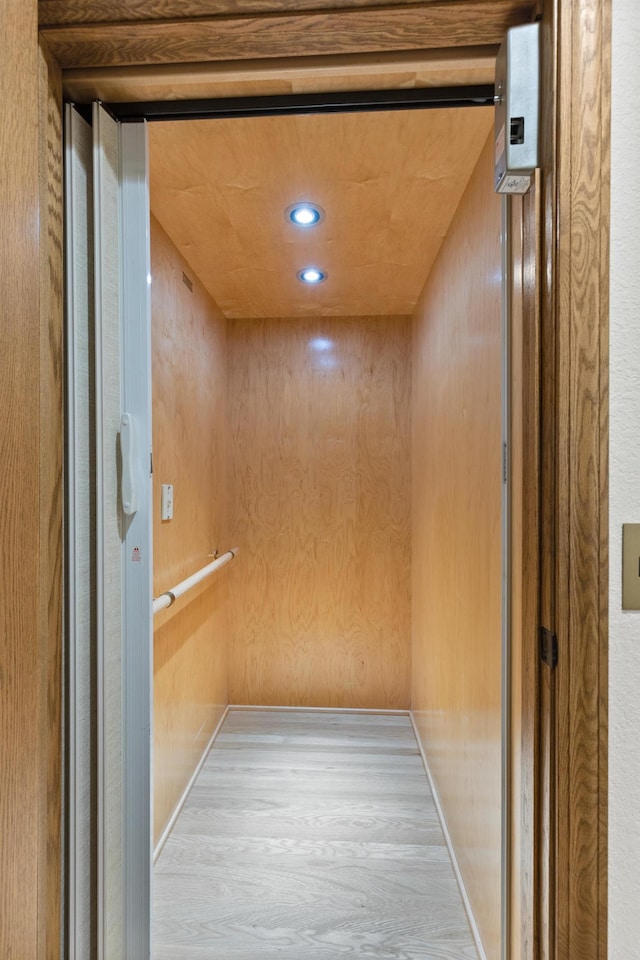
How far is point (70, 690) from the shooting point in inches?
36.6

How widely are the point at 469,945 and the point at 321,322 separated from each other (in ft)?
8.83

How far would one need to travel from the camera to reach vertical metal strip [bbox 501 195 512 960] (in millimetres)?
916

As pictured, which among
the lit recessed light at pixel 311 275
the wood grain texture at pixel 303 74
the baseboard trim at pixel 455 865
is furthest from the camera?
the lit recessed light at pixel 311 275

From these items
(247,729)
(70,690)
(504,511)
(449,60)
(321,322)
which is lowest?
(247,729)

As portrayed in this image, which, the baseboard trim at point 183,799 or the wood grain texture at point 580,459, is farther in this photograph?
the baseboard trim at point 183,799

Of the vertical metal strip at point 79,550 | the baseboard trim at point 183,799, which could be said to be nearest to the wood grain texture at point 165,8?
the vertical metal strip at point 79,550

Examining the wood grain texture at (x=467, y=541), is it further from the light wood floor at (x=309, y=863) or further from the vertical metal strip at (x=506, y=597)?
the vertical metal strip at (x=506, y=597)

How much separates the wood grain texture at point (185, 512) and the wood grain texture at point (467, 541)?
1.06 meters

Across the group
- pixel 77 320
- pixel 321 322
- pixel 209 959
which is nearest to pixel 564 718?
pixel 77 320

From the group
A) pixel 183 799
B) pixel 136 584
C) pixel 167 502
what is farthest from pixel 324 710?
pixel 136 584

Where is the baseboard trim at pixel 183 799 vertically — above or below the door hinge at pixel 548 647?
below

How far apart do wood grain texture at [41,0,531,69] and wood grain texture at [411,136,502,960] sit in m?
0.46

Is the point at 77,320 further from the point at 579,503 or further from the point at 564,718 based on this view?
the point at 564,718

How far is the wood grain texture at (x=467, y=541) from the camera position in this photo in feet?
4.14
